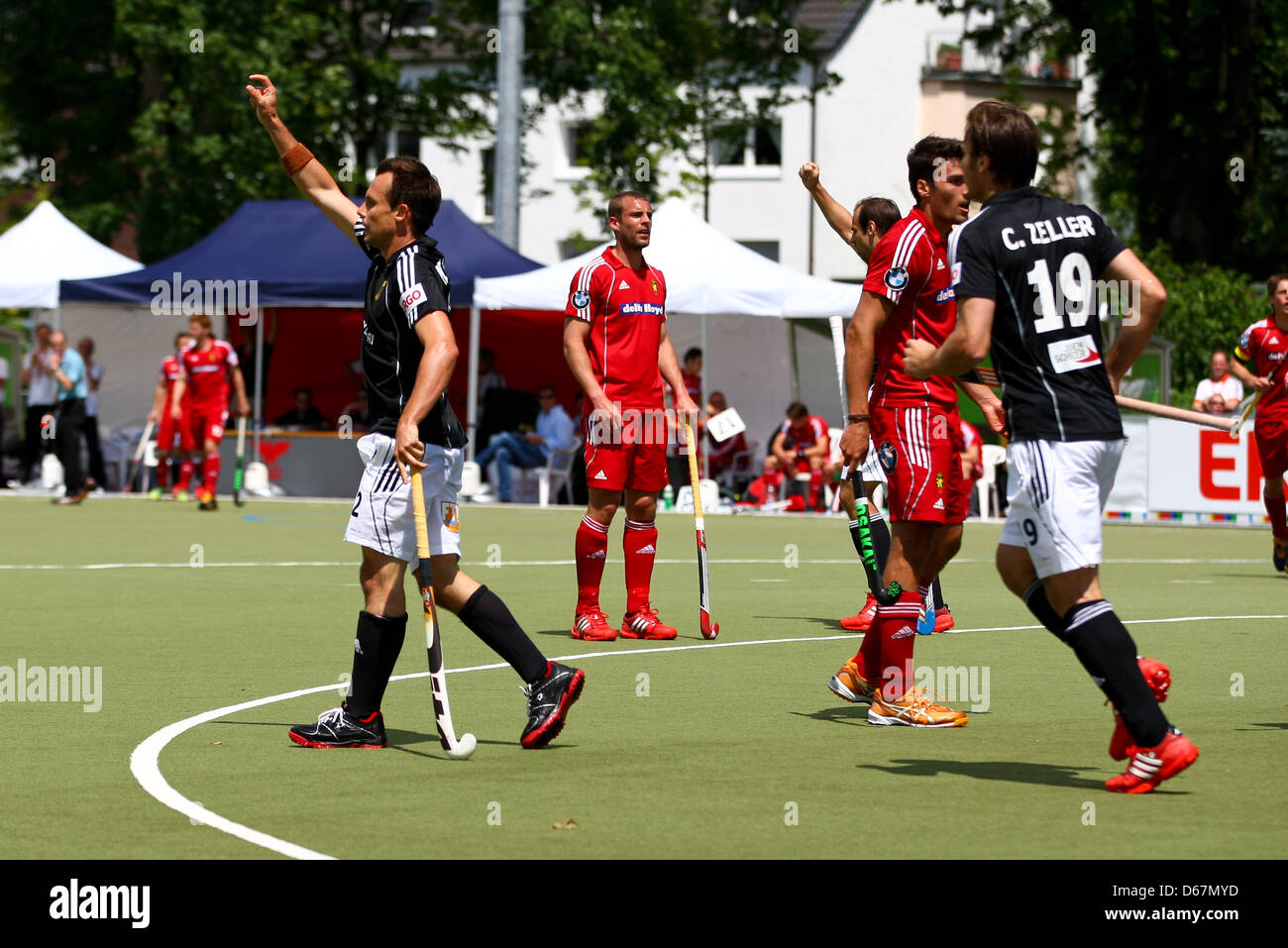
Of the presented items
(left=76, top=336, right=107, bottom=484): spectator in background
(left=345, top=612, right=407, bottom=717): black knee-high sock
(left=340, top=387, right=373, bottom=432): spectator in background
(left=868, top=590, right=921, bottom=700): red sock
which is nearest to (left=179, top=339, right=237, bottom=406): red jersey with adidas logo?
(left=76, top=336, right=107, bottom=484): spectator in background

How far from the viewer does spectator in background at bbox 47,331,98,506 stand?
79.6 ft

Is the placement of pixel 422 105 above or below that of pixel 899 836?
above

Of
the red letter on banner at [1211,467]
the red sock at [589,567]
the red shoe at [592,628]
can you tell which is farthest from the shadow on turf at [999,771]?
the red letter on banner at [1211,467]

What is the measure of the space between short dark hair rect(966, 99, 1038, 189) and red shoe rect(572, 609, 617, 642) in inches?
184

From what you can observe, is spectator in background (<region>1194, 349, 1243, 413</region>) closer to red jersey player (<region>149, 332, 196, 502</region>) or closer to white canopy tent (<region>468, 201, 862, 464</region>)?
white canopy tent (<region>468, 201, 862, 464</region>)

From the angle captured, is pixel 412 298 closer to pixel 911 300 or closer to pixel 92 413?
pixel 911 300

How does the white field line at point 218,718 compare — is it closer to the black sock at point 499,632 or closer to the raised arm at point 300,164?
the black sock at point 499,632

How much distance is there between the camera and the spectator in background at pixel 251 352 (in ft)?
93.6

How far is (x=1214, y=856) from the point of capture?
5262 mm

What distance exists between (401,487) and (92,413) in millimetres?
21851

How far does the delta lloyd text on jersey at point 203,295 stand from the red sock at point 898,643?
1844cm
